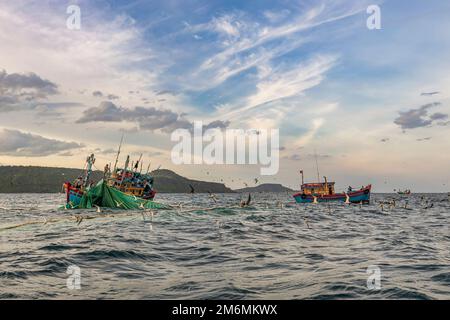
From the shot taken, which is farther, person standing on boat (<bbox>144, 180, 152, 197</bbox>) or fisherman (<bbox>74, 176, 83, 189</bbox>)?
person standing on boat (<bbox>144, 180, 152, 197</bbox>)

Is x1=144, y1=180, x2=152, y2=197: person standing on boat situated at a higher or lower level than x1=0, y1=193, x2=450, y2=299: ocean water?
higher

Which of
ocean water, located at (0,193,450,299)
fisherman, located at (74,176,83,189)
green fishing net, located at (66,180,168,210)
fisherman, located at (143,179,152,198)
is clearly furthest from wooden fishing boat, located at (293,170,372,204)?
ocean water, located at (0,193,450,299)

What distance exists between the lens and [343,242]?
2214cm

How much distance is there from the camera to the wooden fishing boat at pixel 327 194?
85.9 meters

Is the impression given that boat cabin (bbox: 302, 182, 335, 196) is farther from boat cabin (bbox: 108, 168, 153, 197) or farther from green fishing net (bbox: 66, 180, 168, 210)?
green fishing net (bbox: 66, 180, 168, 210)

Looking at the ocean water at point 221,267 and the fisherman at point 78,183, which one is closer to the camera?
the ocean water at point 221,267

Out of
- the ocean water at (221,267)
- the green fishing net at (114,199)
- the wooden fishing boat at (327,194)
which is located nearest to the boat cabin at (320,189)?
the wooden fishing boat at (327,194)

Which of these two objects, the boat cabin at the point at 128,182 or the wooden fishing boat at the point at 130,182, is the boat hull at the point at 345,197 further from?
the boat cabin at the point at 128,182

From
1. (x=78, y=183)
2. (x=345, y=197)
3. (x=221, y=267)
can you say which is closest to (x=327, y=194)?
(x=345, y=197)

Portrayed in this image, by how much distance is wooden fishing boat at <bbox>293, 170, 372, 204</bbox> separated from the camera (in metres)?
85.9

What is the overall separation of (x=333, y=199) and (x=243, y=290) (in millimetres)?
79348

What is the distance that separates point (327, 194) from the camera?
86438mm
